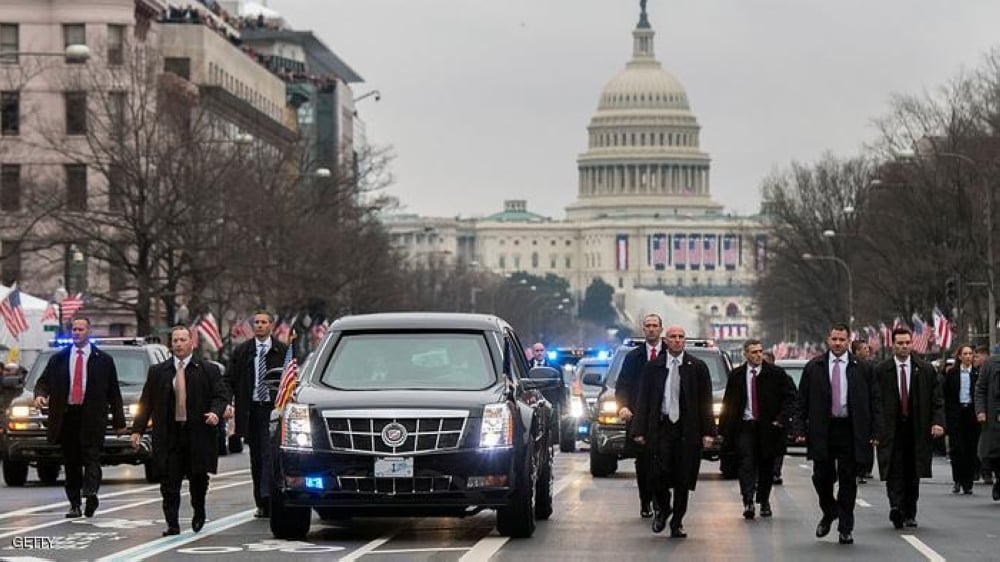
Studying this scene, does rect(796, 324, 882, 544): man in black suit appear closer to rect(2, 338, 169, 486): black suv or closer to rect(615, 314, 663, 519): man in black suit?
rect(615, 314, 663, 519): man in black suit

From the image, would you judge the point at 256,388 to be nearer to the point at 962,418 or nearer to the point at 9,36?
the point at 962,418

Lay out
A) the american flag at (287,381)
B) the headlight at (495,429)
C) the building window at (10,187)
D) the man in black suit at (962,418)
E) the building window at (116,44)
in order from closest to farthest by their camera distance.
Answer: the headlight at (495,429)
the american flag at (287,381)
the man in black suit at (962,418)
the building window at (10,187)
the building window at (116,44)

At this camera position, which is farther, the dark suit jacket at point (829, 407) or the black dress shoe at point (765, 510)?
the black dress shoe at point (765, 510)

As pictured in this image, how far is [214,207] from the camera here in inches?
2729

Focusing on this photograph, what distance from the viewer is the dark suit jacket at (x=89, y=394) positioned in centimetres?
2444

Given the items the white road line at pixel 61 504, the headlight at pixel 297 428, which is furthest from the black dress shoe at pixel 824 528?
the white road line at pixel 61 504

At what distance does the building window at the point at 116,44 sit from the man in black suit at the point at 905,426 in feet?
203

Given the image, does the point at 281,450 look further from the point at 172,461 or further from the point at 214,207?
the point at 214,207

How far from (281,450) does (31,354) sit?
125 feet

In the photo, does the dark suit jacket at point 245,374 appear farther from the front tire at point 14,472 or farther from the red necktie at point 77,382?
the front tire at point 14,472

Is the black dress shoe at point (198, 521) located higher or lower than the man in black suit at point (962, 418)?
lower

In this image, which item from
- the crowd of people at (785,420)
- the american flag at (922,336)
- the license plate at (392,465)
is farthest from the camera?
the american flag at (922,336)

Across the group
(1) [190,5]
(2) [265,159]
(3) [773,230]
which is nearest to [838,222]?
(3) [773,230]

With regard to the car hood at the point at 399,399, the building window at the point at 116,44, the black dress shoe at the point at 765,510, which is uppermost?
the building window at the point at 116,44
